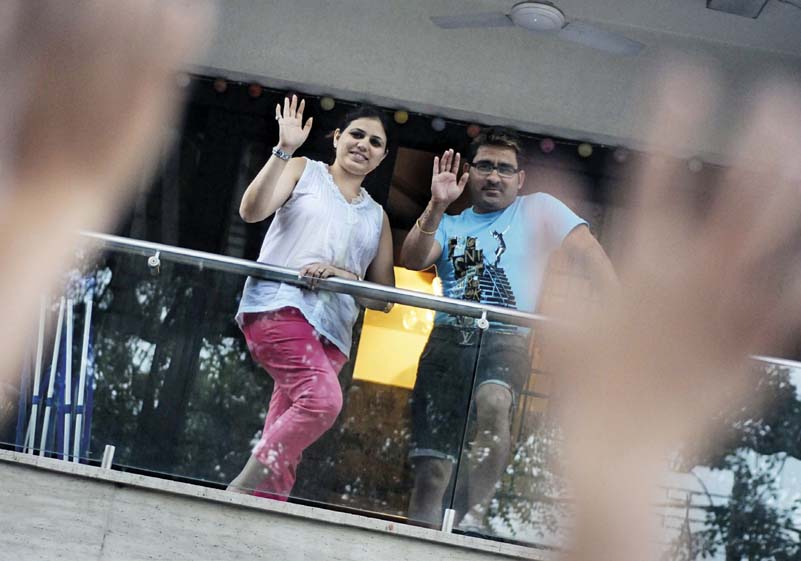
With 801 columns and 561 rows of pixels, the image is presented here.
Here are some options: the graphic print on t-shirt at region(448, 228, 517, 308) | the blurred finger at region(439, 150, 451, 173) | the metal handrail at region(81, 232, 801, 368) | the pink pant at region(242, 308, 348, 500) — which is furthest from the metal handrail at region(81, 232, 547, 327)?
the blurred finger at region(439, 150, 451, 173)

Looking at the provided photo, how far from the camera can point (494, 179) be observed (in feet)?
18.2

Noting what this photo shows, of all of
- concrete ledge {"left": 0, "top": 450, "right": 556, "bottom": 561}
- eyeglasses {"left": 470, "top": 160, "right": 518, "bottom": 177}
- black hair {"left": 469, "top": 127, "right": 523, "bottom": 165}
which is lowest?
concrete ledge {"left": 0, "top": 450, "right": 556, "bottom": 561}

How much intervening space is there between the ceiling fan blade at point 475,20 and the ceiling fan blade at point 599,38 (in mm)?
280

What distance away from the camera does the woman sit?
387 cm

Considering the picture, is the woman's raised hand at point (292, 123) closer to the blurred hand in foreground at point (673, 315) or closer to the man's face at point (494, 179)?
the man's face at point (494, 179)

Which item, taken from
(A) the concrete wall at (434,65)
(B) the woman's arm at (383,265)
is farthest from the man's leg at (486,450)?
(A) the concrete wall at (434,65)

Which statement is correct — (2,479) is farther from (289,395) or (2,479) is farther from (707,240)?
(707,240)

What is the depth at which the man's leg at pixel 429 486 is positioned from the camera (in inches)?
150

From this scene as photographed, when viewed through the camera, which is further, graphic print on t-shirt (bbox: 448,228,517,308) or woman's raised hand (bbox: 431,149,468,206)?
woman's raised hand (bbox: 431,149,468,206)

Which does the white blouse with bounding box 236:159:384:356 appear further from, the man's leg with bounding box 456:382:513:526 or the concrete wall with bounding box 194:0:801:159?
the man's leg with bounding box 456:382:513:526

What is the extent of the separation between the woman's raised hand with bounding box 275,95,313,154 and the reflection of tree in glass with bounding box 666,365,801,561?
8.07 feet

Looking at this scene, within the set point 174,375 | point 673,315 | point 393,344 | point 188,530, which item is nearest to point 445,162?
point 673,315

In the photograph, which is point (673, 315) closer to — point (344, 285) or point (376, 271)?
point (376, 271)

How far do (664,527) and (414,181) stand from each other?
232cm
